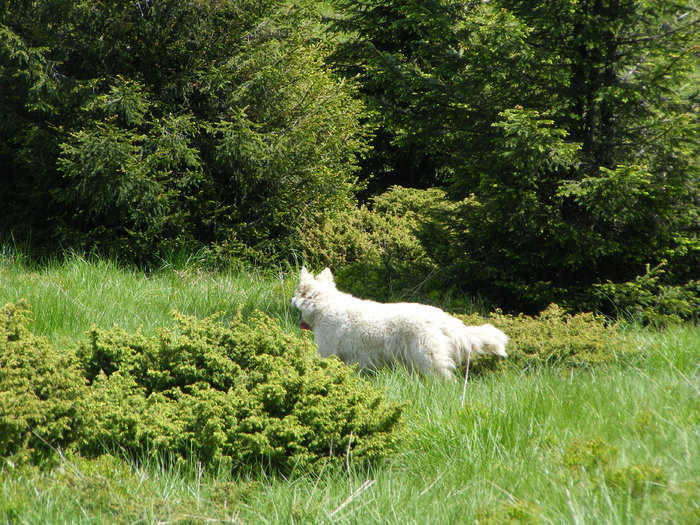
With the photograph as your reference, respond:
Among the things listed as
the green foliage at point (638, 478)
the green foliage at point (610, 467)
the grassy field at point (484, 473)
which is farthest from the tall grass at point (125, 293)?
the green foliage at point (638, 478)

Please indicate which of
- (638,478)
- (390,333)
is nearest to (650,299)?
(390,333)

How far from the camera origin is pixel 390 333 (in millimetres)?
5949

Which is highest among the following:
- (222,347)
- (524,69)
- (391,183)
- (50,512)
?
(524,69)

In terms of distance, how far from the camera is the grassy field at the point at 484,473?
310 centimetres

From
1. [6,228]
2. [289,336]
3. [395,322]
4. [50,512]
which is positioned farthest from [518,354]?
[6,228]

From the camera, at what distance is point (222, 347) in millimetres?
4895

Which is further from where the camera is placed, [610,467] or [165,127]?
[165,127]

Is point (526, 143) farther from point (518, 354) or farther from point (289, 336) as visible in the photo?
point (289, 336)

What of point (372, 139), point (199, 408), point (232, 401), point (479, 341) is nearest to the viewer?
point (199, 408)

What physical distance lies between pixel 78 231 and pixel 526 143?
19.5 feet

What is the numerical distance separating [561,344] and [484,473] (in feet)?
7.56

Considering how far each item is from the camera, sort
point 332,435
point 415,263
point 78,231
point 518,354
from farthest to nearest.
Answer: point 78,231 → point 415,263 → point 518,354 → point 332,435

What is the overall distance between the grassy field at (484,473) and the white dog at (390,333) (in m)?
0.31

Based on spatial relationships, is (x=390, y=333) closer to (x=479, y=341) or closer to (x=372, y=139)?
(x=479, y=341)
